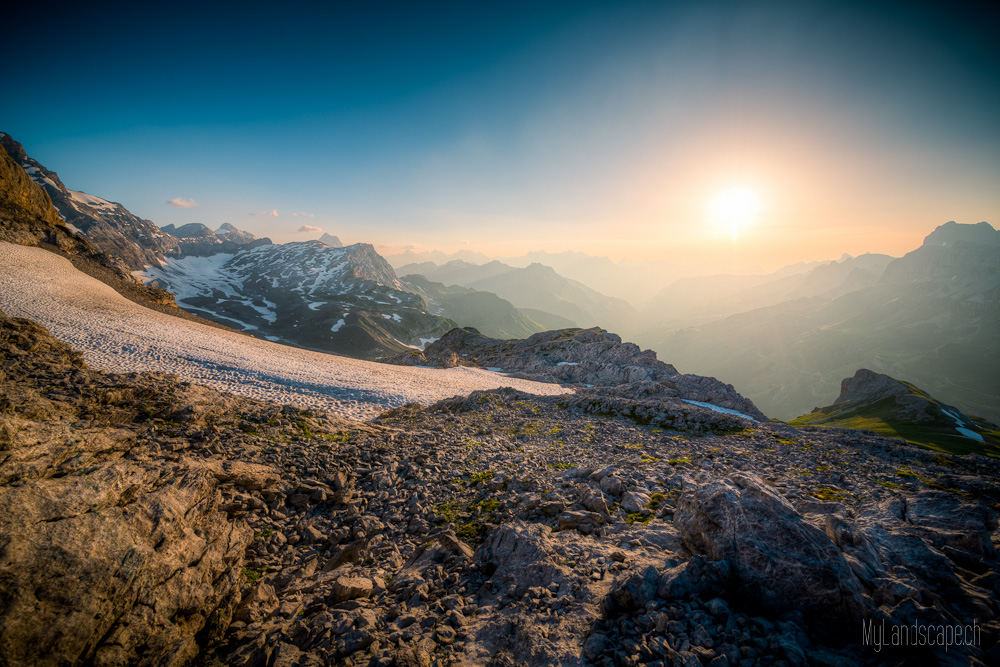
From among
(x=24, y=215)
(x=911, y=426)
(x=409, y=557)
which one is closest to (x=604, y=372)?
(x=409, y=557)

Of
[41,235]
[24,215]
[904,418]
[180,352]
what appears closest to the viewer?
[180,352]

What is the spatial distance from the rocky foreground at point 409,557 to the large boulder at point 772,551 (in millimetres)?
37

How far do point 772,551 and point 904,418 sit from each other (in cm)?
9230

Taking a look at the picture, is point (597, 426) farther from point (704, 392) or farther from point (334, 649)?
point (704, 392)

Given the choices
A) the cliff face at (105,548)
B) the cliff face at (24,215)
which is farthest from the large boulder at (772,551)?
the cliff face at (24,215)

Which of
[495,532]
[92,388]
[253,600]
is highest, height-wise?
[92,388]

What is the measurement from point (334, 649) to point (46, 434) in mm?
7733

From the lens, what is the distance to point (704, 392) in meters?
45.7

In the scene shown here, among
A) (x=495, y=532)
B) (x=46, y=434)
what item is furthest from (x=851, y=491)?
(x=46, y=434)

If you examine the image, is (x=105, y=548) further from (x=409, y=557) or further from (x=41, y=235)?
(x=41, y=235)

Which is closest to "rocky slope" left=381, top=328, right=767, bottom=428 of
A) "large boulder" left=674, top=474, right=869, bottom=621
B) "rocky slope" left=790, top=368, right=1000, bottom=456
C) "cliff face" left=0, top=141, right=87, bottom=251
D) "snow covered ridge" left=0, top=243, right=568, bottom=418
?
"snow covered ridge" left=0, top=243, right=568, bottom=418

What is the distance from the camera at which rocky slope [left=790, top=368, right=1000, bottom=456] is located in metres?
49.1

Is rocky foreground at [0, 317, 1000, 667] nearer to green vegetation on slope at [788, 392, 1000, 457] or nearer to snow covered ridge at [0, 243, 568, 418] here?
snow covered ridge at [0, 243, 568, 418]

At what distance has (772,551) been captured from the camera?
693cm
